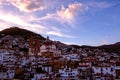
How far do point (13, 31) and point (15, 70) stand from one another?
96266 millimetres

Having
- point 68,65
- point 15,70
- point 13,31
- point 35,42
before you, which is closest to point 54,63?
point 68,65

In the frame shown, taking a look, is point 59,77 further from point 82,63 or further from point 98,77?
point 82,63

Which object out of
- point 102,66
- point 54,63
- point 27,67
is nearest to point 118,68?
point 102,66

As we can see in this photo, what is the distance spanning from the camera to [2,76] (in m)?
45.8

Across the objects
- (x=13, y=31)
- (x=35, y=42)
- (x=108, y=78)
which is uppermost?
(x=13, y=31)

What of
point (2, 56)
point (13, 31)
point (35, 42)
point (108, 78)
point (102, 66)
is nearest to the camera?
point (108, 78)

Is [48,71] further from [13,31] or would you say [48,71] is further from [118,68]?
[13,31]

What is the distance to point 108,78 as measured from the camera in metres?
42.3

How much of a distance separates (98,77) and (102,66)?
5893mm

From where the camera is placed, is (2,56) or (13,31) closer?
(2,56)

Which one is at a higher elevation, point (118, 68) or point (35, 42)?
point (35, 42)

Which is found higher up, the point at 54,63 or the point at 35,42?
the point at 35,42

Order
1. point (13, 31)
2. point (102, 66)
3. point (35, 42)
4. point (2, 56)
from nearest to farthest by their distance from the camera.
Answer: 1. point (102, 66)
2. point (2, 56)
3. point (35, 42)
4. point (13, 31)

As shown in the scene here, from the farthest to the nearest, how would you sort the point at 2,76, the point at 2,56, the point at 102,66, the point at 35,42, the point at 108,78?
the point at 35,42
the point at 2,56
the point at 102,66
the point at 2,76
the point at 108,78
